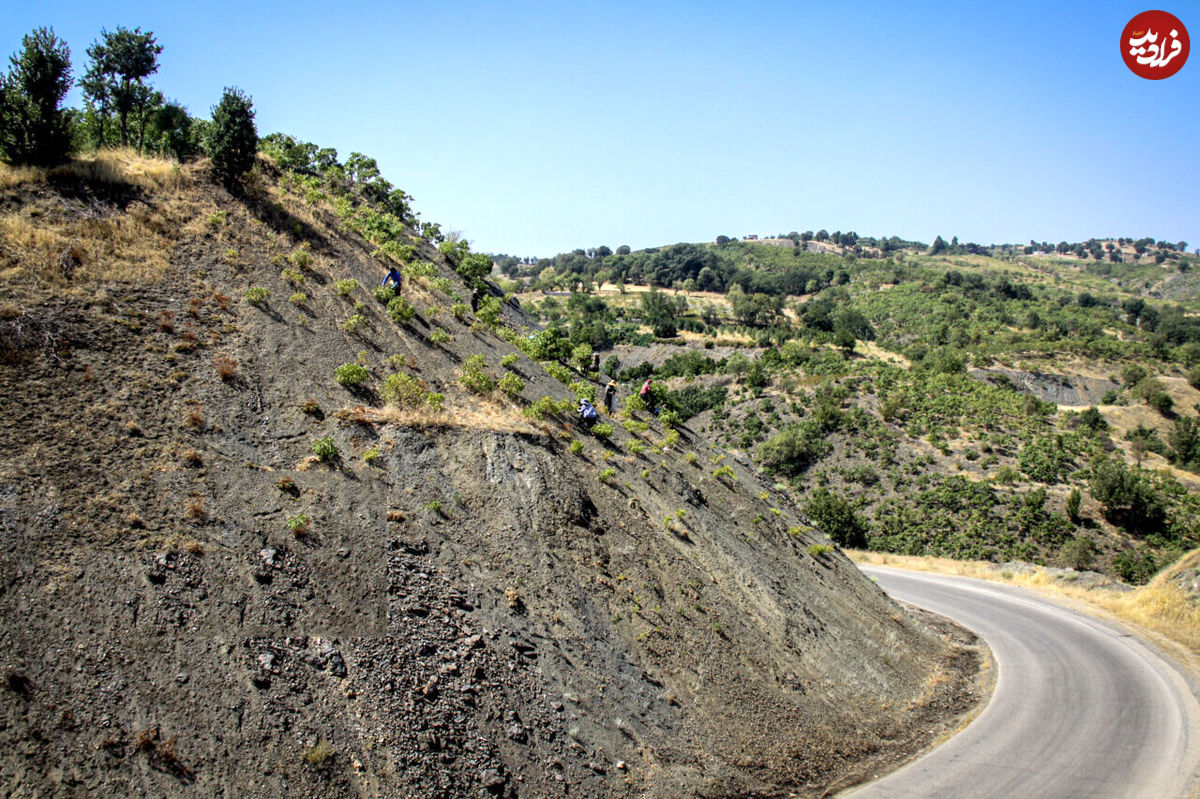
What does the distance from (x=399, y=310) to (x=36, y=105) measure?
11.0m

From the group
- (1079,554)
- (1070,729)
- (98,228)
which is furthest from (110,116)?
(1079,554)

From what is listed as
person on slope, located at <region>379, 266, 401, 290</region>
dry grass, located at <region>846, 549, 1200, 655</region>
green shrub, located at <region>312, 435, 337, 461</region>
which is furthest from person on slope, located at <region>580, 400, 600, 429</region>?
dry grass, located at <region>846, 549, 1200, 655</region>

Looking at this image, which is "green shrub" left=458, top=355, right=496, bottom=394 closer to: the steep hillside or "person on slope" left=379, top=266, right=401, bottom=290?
the steep hillside

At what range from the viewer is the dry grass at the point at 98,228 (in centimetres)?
1496

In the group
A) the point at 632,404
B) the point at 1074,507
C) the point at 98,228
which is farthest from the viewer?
the point at 1074,507

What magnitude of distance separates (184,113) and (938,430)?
179ft

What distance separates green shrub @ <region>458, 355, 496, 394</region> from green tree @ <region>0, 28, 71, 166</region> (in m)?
13.1

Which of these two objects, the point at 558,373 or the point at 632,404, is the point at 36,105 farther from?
the point at 632,404

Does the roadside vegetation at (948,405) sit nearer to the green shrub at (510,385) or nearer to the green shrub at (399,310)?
the green shrub at (399,310)

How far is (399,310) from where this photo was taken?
20438mm

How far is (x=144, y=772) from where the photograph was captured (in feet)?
27.1

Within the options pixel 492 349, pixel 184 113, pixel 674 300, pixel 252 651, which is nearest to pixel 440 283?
pixel 492 349

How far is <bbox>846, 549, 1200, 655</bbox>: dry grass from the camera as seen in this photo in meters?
22.6

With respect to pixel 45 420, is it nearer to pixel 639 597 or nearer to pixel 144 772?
pixel 144 772
